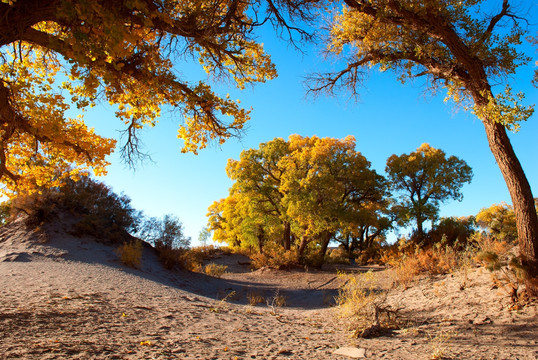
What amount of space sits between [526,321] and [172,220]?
12.8 metres

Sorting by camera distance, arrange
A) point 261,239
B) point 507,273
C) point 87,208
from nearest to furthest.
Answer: point 507,273 < point 87,208 < point 261,239

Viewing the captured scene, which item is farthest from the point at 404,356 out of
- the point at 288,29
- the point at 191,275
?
the point at 191,275

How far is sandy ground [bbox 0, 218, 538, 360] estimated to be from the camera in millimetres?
3088

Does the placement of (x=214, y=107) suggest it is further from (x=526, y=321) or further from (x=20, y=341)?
(x=526, y=321)

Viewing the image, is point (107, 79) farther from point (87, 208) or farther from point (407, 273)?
point (87, 208)

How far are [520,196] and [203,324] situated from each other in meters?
5.59

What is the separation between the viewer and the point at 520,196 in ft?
16.7

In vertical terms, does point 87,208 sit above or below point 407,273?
above

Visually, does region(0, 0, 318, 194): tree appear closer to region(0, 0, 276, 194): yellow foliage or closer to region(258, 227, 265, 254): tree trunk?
region(0, 0, 276, 194): yellow foliage

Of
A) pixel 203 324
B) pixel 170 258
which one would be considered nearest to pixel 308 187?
pixel 170 258

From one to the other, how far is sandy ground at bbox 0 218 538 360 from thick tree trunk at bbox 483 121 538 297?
30.0 inches

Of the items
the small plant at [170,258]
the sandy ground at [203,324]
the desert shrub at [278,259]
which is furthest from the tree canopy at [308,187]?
the sandy ground at [203,324]

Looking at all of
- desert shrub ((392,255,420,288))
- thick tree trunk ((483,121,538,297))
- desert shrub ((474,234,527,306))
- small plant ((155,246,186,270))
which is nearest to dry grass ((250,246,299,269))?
small plant ((155,246,186,270))

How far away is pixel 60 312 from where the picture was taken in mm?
4012
